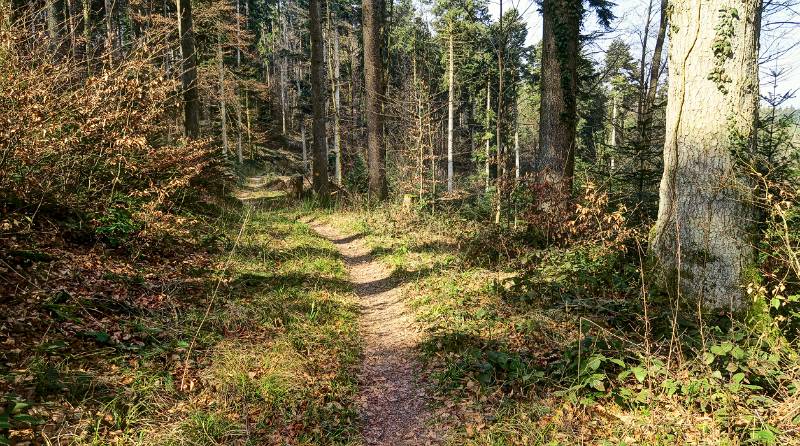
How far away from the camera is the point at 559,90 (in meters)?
7.98

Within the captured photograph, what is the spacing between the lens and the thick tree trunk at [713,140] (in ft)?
13.2

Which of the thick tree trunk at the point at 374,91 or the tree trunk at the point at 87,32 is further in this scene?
the thick tree trunk at the point at 374,91

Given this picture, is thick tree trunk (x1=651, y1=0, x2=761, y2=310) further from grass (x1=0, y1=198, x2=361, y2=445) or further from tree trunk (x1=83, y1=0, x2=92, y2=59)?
tree trunk (x1=83, y1=0, x2=92, y2=59)

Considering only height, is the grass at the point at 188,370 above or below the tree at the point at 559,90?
below

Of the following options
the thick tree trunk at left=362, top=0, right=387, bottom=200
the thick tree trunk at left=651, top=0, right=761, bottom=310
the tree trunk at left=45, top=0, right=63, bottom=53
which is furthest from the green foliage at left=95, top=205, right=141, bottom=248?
the thick tree trunk at left=362, top=0, right=387, bottom=200

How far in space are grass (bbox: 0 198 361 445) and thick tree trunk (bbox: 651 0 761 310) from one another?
12.0 feet

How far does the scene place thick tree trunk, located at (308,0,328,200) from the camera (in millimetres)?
14578

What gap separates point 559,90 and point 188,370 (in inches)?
296

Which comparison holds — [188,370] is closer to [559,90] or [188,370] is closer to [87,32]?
[559,90]

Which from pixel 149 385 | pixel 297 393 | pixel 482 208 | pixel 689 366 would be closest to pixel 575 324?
pixel 689 366

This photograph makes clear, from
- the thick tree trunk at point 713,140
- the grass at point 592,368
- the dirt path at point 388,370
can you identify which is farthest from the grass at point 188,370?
the thick tree trunk at point 713,140

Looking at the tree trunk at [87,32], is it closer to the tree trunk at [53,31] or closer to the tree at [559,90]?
the tree trunk at [53,31]

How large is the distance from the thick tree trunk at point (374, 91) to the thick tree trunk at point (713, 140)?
10.6m

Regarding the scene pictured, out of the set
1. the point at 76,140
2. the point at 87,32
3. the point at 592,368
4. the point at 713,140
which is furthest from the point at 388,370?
the point at 87,32
